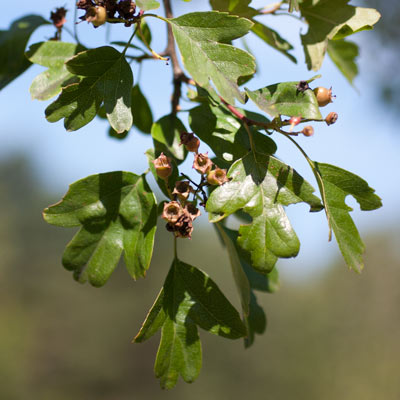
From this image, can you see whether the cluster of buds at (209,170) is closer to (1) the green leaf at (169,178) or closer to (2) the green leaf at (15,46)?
(1) the green leaf at (169,178)

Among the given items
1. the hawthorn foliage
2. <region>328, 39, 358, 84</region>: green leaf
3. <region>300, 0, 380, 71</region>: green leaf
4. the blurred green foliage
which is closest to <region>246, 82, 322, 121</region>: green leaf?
the hawthorn foliage

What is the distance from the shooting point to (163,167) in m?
0.77

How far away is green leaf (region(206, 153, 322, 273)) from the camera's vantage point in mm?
726

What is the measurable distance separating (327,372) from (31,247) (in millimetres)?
10369

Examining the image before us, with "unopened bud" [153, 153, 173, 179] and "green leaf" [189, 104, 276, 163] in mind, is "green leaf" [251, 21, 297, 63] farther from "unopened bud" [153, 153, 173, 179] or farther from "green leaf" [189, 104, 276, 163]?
"unopened bud" [153, 153, 173, 179]

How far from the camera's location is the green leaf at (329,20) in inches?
34.9

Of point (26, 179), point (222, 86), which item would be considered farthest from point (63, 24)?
point (26, 179)

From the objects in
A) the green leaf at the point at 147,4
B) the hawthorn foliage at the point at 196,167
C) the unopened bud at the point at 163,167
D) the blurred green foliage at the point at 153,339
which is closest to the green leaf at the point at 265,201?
the hawthorn foliage at the point at 196,167

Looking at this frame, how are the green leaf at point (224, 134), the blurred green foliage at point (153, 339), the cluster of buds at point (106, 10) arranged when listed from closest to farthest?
the cluster of buds at point (106, 10) < the green leaf at point (224, 134) < the blurred green foliage at point (153, 339)

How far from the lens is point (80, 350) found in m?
14.0

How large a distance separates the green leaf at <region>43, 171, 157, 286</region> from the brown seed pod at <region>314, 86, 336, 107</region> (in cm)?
34

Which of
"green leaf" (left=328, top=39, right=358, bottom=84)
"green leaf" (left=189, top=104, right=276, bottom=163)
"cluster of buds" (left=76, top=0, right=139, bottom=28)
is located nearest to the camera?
"cluster of buds" (left=76, top=0, right=139, bottom=28)

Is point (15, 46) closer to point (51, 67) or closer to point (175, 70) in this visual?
point (51, 67)

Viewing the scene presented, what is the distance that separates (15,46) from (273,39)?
587 millimetres
